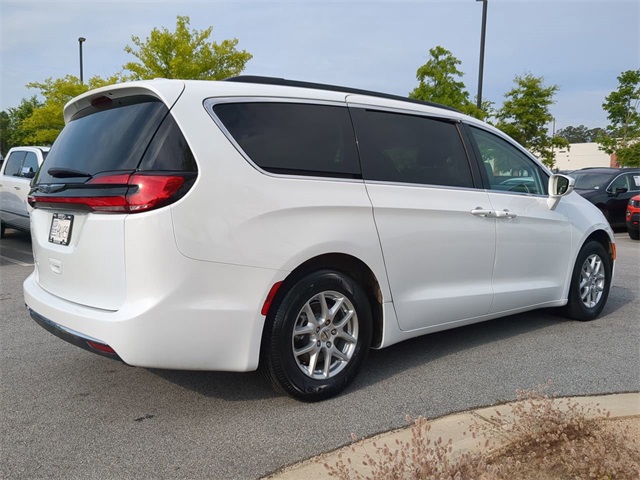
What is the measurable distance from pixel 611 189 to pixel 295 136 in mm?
13019

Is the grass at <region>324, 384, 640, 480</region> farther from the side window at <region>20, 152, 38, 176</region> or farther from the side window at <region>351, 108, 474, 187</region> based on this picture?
the side window at <region>20, 152, 38, 176</region>

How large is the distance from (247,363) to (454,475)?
1.37 meters

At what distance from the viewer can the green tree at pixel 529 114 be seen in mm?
25094

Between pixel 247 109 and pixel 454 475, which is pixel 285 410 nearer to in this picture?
pixel 454 475

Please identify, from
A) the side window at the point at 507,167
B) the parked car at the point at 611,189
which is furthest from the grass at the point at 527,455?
the parked car at the point at 611,189

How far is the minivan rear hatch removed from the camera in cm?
301

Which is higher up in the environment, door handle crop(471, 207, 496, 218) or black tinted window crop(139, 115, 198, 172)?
black tinted window crop(139, 115, 198, 172)

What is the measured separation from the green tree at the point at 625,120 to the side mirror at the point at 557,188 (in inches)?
1097

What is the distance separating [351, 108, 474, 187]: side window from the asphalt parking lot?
4.53 feet

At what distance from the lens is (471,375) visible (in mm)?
4082

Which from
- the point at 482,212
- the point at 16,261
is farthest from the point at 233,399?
the point at 16,261

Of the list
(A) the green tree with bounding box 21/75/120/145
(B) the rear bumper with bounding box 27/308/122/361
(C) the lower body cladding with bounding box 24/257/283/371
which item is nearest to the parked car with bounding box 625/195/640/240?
(C) the lower body cladding with bounding box 24/257/283/371

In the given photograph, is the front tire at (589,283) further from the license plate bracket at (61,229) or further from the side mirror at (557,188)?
the license plate bracket at (61,229)

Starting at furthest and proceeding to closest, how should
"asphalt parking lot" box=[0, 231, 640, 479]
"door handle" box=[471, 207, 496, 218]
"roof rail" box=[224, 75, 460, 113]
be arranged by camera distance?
"door handle" box=[471, 207, 496, 218], "roof rail" box=[224, 75, 460, 113], "asphalt parking lot" box=[0, 231, 640, 479]
